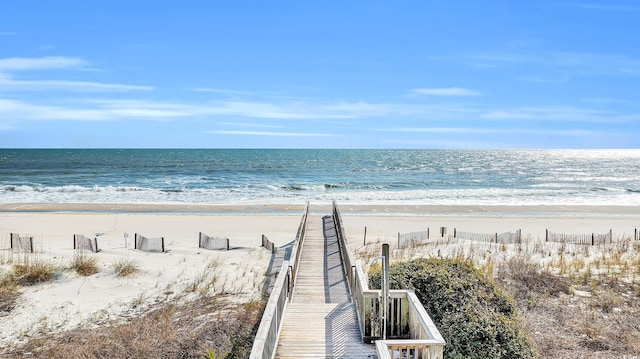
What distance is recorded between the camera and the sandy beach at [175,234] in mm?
12922

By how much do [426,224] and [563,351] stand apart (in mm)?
21082

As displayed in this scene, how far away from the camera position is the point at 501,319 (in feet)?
27.5

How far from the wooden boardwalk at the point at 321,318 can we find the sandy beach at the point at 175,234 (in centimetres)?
211

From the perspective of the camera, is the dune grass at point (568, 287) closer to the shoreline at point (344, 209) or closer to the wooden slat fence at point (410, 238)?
the wooden slat fence at point (410, 238)

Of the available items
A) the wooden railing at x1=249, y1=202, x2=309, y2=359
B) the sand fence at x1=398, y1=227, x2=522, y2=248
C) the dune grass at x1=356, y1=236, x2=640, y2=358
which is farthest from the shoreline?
the wooden railing at x1=249, y1=202, x2=309, y2=359

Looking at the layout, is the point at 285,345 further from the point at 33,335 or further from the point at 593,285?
the point at 593,285

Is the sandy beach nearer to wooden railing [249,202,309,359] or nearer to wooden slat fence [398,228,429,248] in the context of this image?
wooden slat fence [398,228,429,248]

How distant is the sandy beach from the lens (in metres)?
12.9

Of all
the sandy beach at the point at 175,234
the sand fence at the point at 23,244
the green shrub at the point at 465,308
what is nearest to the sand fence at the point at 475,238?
the sandy beach at the point at 175,234

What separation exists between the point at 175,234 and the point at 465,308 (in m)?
20.5

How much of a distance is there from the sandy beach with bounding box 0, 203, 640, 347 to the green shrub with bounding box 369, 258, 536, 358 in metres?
5.75

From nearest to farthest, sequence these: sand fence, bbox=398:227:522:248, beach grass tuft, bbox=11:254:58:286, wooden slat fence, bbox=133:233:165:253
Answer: beach grass tuft, bbox=11:254:58:286 < wooden slat fence, bbox=133:233:165:253 < sand fence, bbox=398:227:522:248

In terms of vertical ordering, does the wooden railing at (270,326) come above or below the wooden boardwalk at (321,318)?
above

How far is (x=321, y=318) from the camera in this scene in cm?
966
